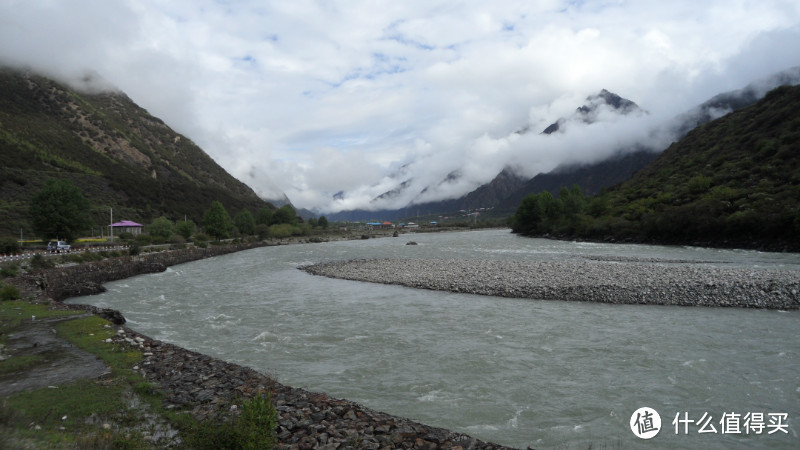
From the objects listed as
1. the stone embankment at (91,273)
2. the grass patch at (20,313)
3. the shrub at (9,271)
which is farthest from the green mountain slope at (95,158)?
the grass patch at (20,313)

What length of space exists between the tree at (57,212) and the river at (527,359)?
4479 centimetres

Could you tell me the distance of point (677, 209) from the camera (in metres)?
64.6

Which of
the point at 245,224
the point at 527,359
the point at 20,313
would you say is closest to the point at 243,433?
the point at 527,359

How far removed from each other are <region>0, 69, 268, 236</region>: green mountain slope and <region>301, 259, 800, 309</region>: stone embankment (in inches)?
2876

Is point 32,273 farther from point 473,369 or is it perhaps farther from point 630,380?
point 630,380

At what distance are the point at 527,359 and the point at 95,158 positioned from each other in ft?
448

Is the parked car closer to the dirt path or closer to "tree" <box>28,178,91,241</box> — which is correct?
"tree" <box>28,178,91,241</box>

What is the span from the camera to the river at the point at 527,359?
31.3ft

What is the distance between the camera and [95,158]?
114500 mm

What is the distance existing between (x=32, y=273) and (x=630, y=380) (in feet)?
133

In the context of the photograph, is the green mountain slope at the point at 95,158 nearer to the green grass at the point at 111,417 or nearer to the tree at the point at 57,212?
the tree at the point at 57,212

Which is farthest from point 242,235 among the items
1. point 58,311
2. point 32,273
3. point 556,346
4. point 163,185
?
point 556,346

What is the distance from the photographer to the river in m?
9.54

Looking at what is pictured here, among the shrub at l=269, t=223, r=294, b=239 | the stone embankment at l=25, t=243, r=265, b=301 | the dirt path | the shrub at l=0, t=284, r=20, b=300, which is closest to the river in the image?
the dirt path
